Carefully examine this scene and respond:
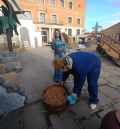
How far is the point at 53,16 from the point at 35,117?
902 inches

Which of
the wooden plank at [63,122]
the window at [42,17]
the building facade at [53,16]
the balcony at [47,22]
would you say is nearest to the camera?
the wooden plank at [63,122]

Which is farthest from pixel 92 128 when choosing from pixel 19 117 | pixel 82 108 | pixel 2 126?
pixel 2 126

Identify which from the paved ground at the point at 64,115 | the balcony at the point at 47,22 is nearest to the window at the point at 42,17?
the balcony at the point at 47,22

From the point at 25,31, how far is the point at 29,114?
43.8 feet

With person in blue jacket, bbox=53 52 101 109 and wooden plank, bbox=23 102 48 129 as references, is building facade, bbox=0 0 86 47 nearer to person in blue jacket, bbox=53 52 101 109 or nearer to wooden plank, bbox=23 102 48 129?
wooden plank, bbox=23 102 48 129

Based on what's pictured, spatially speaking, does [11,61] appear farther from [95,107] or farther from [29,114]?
[95,107]

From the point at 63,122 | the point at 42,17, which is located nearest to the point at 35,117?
the point at 63,122

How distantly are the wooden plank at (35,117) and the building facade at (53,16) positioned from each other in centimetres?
1294

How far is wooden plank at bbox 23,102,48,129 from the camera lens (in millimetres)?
2221

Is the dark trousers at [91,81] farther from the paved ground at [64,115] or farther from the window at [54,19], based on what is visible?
the window at [54,19]

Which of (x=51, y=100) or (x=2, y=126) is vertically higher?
(x=51, y=100)

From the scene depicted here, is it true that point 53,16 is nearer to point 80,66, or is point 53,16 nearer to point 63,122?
point 80,66

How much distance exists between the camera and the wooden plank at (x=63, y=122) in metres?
2.17

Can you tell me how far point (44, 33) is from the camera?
70.0 feet
